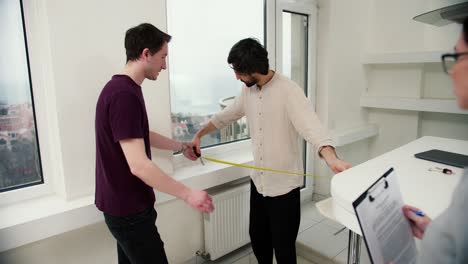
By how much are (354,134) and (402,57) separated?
3.01 feet

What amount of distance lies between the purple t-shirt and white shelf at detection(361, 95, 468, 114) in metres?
2.85

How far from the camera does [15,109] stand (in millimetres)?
1689

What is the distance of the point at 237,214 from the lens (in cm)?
245

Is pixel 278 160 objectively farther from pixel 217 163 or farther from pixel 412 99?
pixel 412 99

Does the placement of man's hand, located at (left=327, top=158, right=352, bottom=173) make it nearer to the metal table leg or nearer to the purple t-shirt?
the metal table leg

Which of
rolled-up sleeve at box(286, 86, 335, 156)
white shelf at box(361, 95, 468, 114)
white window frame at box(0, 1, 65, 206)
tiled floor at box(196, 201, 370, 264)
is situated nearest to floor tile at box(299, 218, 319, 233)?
tiled floor at box(196, 201, 370, 264)

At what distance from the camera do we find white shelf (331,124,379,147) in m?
3.14

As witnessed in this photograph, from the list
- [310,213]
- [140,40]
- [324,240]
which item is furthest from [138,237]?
[310,213]

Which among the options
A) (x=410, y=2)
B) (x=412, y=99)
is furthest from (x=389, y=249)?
(x=410, y=2)

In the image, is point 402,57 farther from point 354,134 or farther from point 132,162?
point 132,162

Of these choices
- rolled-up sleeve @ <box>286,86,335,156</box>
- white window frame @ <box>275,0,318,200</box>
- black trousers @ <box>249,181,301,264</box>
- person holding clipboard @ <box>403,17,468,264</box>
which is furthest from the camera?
white window frame @ <box>275,0,318,200</box>

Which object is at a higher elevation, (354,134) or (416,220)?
(416,220)

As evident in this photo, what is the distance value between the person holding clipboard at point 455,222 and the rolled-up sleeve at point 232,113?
4.41ft

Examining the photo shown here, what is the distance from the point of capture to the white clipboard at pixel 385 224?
2.72 ft
